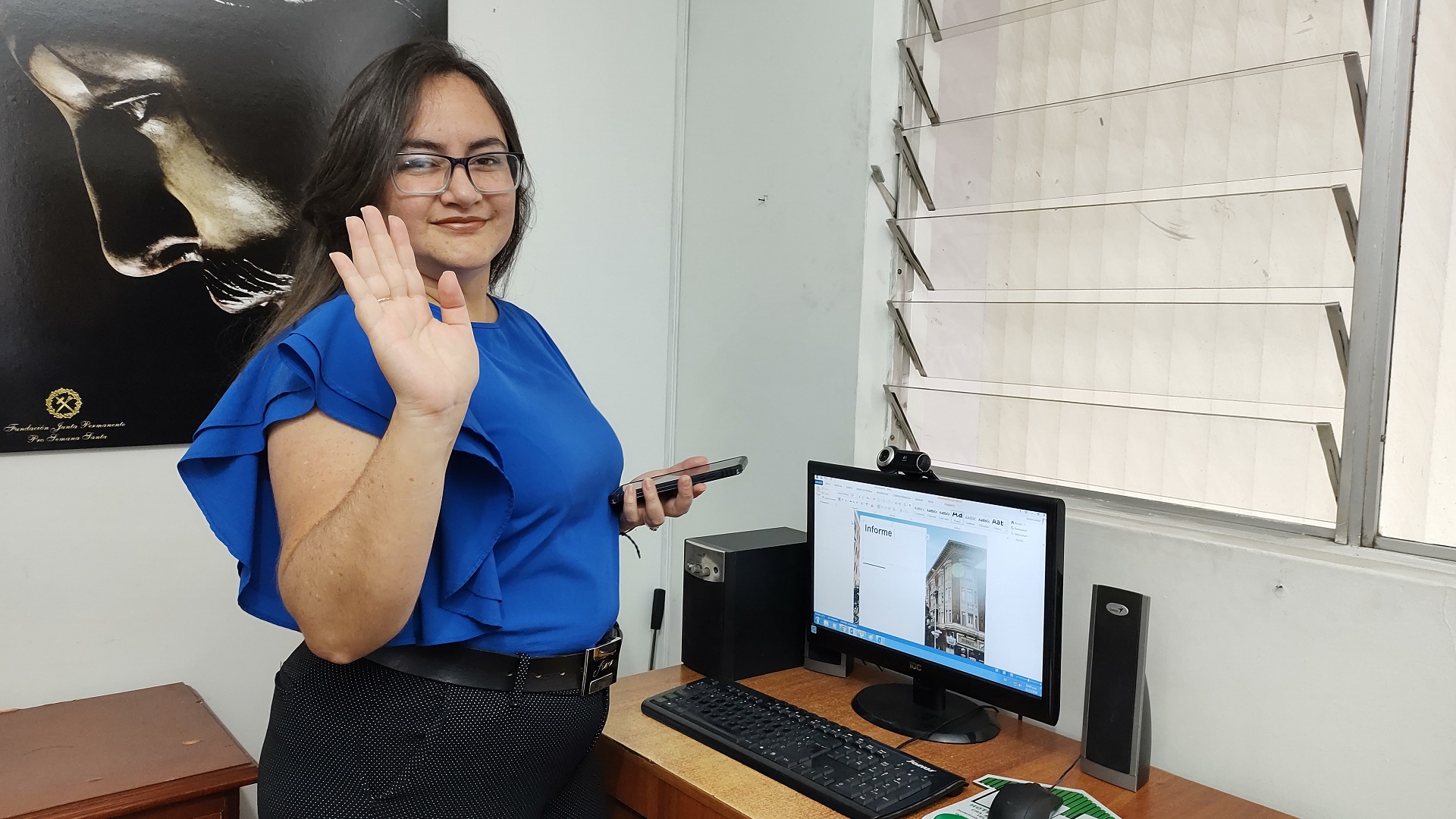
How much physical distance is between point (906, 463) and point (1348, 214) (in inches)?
28.8

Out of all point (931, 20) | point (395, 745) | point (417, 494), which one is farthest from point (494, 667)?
point (931, 20)

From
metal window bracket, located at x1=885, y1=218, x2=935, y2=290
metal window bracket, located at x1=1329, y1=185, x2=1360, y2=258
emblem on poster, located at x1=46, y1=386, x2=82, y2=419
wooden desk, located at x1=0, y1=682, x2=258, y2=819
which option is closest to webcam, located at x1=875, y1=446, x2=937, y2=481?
metal window bracket, located at x1=885, y1=218, x2=935, y2=290

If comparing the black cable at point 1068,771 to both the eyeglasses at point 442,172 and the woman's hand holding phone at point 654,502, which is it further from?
the eyeglasses at point 442,172

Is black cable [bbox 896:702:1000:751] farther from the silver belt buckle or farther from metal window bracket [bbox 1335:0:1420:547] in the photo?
metal window bracket [bbox 1335:0:1420:547]

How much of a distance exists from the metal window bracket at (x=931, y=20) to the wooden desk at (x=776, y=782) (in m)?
1.28

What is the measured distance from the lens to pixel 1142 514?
1.64 meters

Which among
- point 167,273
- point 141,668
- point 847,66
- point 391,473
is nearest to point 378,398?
point 391,473

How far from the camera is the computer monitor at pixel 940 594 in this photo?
1.48m

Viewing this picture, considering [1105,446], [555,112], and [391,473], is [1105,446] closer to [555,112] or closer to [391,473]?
[391,473]

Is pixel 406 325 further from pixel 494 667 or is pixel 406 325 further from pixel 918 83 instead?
pixel 918 83

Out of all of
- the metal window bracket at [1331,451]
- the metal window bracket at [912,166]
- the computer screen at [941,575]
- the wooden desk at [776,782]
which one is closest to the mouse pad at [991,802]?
the wooden desk at [776,782]

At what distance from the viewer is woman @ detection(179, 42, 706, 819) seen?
3.13 ft

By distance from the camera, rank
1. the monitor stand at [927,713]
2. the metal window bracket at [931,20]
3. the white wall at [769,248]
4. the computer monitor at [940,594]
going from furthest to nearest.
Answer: the white wall at [769,248] < the metal window bracket at [931,20] < the monitor stand at [927,713] < the computer monitor at [940,594]

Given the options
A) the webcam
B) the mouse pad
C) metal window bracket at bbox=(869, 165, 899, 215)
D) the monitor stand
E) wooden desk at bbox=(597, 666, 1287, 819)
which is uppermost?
metal window bracket at bbox=(869, 165, 899, 215)
